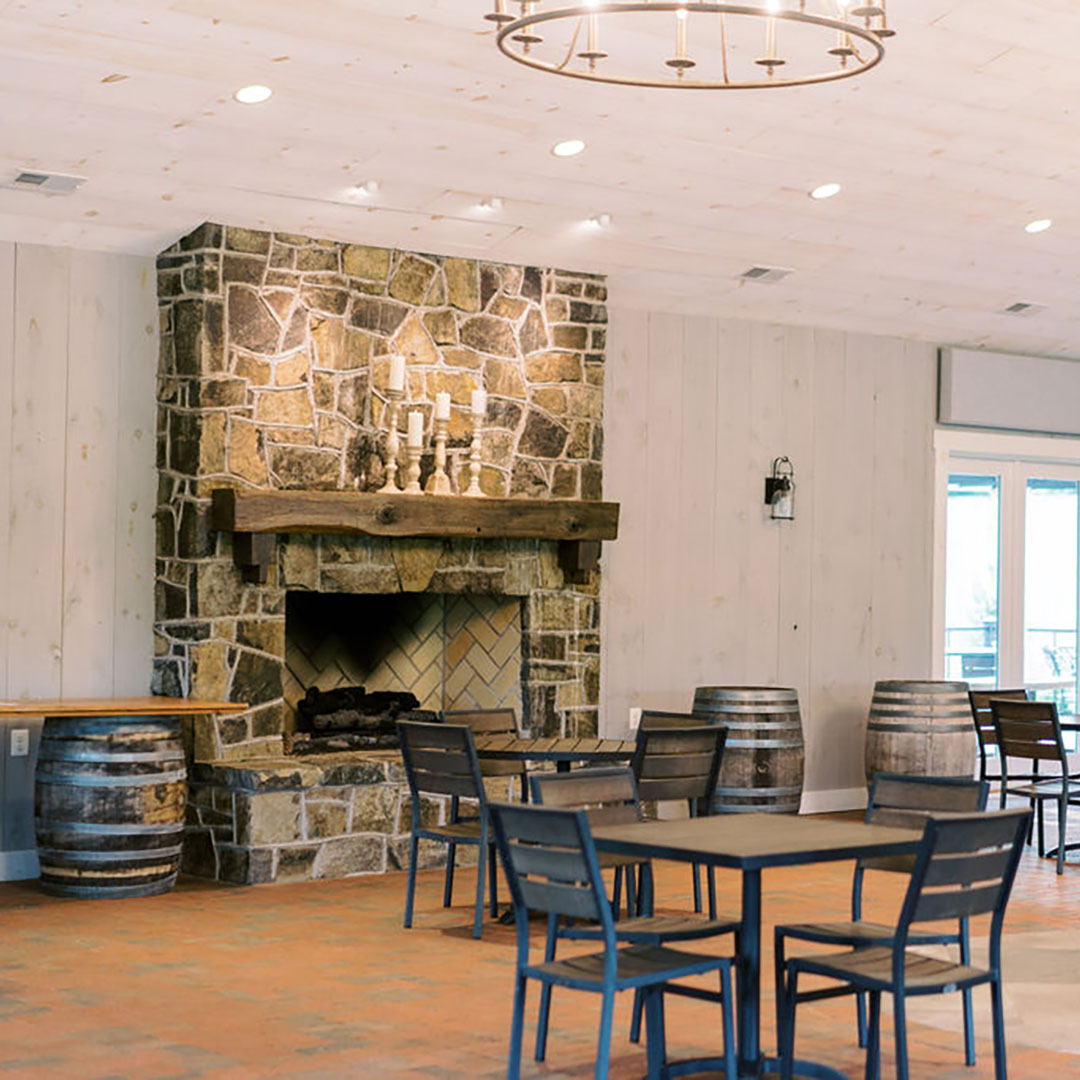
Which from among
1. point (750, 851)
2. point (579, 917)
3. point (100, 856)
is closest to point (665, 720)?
point (100, 856)

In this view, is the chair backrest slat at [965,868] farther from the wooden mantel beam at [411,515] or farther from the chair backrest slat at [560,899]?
the wooden mantel beam at [411,515]

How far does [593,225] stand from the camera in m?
7.96

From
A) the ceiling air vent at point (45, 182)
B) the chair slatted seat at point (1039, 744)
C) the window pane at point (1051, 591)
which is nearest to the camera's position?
the ceiling air vent at point (45, 182)

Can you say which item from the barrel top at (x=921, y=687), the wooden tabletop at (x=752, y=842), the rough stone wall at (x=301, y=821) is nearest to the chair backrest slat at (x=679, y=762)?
the wooden tabletop at (x=752, y=842)

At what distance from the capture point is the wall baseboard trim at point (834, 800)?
32.2 ft

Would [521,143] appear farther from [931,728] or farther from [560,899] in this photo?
[931,728]

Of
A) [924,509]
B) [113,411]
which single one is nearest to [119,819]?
[113,411]

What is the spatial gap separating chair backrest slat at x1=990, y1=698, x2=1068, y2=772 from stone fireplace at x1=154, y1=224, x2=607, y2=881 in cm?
202

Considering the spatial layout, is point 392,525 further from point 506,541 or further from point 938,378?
point 938,378

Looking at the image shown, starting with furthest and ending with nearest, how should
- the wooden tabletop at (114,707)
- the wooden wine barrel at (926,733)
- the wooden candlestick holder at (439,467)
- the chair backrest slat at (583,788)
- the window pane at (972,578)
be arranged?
1. the window pane at (972,578)
2. the wooden wine barrel at (926,733)
3. the wooden candlestick holder at (439,467)
4. the wooden tabletop at (114,707)
5. the chair backrest slat at (583,788)

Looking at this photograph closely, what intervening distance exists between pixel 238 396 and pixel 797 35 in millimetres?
2799

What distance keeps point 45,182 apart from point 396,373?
1.73 meters

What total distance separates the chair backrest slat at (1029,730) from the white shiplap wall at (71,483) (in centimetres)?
404

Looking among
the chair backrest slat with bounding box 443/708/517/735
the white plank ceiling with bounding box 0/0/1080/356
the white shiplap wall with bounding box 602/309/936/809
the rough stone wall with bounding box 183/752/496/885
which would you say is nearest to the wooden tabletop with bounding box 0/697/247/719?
the rough stone wall with bounding box 183/752/496/885
